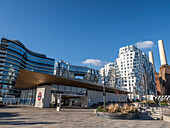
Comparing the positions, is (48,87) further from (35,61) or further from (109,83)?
(109,83)

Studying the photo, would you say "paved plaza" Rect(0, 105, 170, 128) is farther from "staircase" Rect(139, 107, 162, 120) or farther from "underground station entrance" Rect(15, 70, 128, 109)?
"underground station entrance" Rect(15, 70, 128, 109)

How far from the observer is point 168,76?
10250 cm

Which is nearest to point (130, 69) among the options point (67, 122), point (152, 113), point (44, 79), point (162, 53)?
point (162, 53)

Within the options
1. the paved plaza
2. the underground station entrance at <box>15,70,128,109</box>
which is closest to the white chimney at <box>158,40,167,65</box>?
the underground station entrance at <box>15,70,128,109</box>

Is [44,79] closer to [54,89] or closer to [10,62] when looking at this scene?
[54,89]

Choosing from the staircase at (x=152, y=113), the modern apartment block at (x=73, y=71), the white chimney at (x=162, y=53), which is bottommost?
the staircase at (x=152, y=113)

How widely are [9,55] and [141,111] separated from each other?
87.2 m

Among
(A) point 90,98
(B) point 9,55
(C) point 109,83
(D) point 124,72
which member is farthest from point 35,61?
(A) point 90,98

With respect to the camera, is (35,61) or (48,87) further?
(35,61)

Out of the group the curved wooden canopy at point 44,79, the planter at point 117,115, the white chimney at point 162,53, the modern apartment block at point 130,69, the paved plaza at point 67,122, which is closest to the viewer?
the paved plaza at point 67,122

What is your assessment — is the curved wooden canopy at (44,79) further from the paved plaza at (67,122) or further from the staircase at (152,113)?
the staircase at (152,113)

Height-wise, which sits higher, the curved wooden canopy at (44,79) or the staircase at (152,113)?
the curved wooden canopy at (44,79)

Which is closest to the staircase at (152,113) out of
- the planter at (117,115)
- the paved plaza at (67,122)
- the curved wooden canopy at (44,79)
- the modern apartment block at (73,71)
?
the planter at (117,115)

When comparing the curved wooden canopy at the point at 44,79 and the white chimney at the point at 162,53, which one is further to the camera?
the white chimney at the point at 162,53
